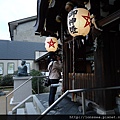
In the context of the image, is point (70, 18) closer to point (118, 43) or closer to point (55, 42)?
point (118, 43)

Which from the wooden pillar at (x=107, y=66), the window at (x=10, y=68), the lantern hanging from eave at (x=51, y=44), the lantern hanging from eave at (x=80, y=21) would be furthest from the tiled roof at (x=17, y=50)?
the wooden pillar at (x=107, y=66)

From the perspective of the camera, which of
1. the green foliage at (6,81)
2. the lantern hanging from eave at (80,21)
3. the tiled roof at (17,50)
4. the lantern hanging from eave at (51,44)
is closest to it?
the lantern hanging from eave at (80,21)

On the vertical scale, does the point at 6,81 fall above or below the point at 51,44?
below

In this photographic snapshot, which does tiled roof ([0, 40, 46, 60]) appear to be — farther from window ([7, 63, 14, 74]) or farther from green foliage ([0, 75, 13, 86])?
green foliage ([0, 75, 13, 86])

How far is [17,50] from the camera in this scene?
25047 millimetres

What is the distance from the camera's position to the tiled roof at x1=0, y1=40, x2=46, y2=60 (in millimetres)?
23672

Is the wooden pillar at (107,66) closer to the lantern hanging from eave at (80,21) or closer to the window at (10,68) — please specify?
the lantern hanging from eave at (80,21)

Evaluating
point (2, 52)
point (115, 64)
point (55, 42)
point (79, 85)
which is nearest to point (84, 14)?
point (115, 64)

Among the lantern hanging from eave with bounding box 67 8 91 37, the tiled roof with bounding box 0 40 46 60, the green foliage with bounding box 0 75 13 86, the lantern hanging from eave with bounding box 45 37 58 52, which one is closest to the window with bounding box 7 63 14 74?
the tiled roof with bounding box 0 40 46 60

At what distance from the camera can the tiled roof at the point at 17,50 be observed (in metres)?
23.7

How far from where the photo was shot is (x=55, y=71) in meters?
4.57

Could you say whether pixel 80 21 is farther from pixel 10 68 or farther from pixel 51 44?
pixel 10 68

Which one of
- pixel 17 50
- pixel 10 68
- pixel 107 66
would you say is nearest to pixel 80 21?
pixel 107 66

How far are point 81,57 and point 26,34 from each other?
23956 millimetres
